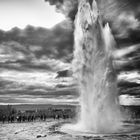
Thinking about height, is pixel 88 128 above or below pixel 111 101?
below

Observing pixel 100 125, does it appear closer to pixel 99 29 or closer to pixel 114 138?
pixel 114 138

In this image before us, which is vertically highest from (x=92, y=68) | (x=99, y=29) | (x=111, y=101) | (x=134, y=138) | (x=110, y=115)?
(x=99, y=29)

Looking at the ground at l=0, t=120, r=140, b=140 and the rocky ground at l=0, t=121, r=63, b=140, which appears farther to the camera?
the rocky ground at l=0, t=121, r=63, b=140

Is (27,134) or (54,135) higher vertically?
(27,134)

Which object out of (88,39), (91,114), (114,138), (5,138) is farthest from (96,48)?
(5,138)

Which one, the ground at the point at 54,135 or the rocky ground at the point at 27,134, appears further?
the rocky ground at the point at 27,134

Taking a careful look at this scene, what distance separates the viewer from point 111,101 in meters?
32.8

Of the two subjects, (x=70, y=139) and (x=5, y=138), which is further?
(x=5, y=138)

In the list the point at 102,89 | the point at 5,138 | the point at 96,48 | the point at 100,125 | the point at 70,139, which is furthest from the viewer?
the point at 96,48

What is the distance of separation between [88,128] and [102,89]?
19.0ft

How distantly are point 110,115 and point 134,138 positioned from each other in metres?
10.5

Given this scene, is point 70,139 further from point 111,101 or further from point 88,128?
point 111,101

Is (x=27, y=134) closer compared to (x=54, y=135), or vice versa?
(x=54, y=135)

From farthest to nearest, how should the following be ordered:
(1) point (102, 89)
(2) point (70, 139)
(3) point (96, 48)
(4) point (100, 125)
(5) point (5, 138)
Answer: (3) point (96, 48) < (1) point (102, 89) < (4) point (100, 125) < (5) point (5, 138) < (2) point (70, 139)
